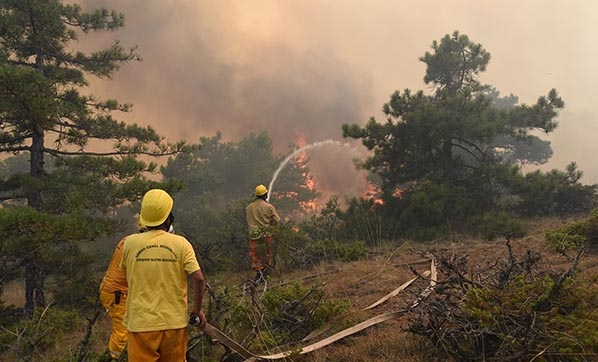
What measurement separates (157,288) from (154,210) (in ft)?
1.82

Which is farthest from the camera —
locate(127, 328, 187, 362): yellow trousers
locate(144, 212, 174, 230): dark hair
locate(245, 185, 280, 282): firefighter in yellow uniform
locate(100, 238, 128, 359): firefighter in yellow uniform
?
locate(245, 185, 280, 282): firefighter in yellow uniform

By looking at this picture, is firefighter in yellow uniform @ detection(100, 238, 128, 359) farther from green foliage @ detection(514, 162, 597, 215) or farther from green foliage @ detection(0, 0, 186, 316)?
green foliage @ detection(514, 162, 597, 215)

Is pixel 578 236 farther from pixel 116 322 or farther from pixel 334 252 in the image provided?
pixel 116 322

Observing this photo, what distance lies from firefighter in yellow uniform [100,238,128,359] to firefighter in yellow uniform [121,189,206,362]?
0.62m

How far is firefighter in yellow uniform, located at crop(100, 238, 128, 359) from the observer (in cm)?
344

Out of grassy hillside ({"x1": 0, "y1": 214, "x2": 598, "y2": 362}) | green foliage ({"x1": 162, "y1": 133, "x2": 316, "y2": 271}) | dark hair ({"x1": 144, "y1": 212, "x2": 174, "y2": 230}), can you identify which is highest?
green foliage ({"x1": 162, "y1": 133, "x2": 316, "y2": 271})

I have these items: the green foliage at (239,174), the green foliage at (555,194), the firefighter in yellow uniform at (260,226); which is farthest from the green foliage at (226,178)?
the green foliage at (555,194)

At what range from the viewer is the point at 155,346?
2.78 m

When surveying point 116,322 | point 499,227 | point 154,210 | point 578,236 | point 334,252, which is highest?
point 154,210

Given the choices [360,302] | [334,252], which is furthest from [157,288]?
[334,252]

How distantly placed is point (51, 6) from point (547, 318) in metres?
11.2

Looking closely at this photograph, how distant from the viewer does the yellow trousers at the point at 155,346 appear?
2766 millimetres

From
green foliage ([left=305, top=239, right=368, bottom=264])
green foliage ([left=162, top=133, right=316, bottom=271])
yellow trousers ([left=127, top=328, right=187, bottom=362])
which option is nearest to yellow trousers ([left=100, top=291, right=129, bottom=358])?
yellow trousers ([left=127, top=328, right=187, bottom=362])


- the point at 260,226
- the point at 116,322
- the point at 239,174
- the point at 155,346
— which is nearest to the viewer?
the point at 155,346
